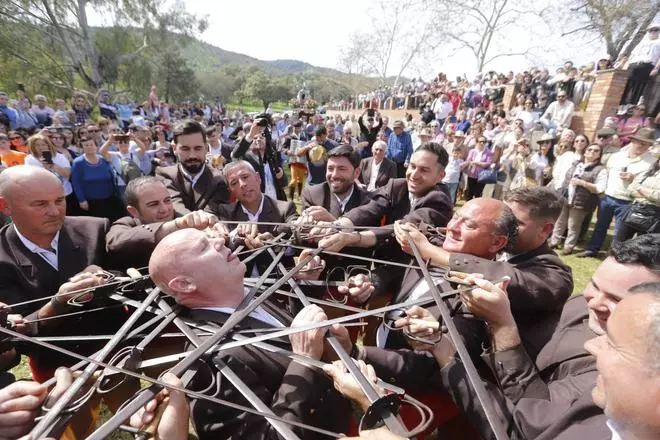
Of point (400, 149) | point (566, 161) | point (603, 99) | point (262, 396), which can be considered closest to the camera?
point (262, 396)

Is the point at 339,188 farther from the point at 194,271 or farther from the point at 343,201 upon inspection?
the point at 194,271

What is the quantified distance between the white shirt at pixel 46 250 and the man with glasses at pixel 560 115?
519 inches

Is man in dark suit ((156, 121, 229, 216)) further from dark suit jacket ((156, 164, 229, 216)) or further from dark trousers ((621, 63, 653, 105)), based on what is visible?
dark trousers ((621, 63, 653, 105))

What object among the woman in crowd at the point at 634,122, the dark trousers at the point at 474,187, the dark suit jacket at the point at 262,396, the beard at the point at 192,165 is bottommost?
the dark trousers at the point at 474,187

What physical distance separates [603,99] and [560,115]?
120 cm

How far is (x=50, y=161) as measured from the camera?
5.64 m

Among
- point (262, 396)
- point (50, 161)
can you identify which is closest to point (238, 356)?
point (262, 396)

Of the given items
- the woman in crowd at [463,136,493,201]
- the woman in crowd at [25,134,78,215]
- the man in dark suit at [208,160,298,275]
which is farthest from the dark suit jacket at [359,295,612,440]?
the woman in crowd at [463,136,493,201]

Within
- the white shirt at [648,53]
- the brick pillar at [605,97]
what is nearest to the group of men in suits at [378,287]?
the brick pillar at [605,97]

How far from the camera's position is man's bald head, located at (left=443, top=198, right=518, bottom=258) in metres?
2.23

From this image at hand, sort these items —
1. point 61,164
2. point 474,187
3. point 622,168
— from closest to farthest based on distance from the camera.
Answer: point 61,164 < point 622,168 < point 474,187

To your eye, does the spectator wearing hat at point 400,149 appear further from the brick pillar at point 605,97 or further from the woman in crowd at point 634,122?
the brick pillar at point 605,97

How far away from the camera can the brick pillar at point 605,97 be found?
10750mm

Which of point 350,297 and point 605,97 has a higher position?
point 605,97
